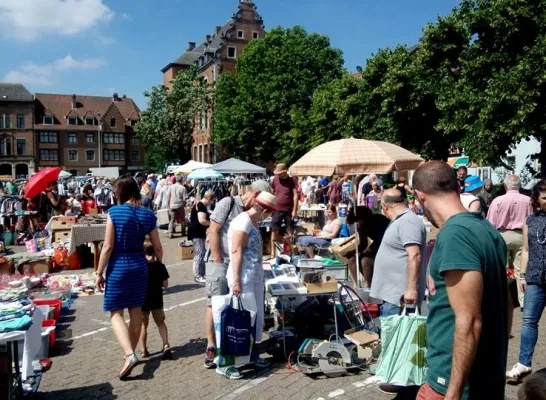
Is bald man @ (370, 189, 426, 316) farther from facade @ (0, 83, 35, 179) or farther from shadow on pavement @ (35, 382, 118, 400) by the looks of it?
facade @ (0, 83, 35, 179)

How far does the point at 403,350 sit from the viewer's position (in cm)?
382

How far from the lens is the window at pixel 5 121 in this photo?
71425 millimetres

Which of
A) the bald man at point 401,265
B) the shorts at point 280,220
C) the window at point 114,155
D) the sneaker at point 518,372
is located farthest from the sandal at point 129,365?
the window at point 114,155

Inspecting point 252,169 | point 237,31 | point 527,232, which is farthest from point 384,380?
point 237,31

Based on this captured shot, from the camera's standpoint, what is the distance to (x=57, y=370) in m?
5.23

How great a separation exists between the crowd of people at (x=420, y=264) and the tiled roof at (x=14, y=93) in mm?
72674

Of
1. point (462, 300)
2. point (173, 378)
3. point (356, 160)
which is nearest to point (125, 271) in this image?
point (173, 378)

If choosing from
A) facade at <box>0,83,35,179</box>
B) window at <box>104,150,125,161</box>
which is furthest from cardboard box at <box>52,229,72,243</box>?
window at <box>104,150,125,161</box>

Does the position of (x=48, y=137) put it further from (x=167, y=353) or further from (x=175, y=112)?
(x=167, y=353)

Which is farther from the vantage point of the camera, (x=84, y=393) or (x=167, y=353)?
(x=167, y=353)

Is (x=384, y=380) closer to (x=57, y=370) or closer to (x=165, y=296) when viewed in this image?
(x=57, y=370)

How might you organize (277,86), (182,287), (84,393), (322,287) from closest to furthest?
(84,393)
(322,287)
(182,287)
(277,86)

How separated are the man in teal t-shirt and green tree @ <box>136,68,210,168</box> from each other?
180 ft

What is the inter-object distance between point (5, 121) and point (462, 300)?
80.2 meters
